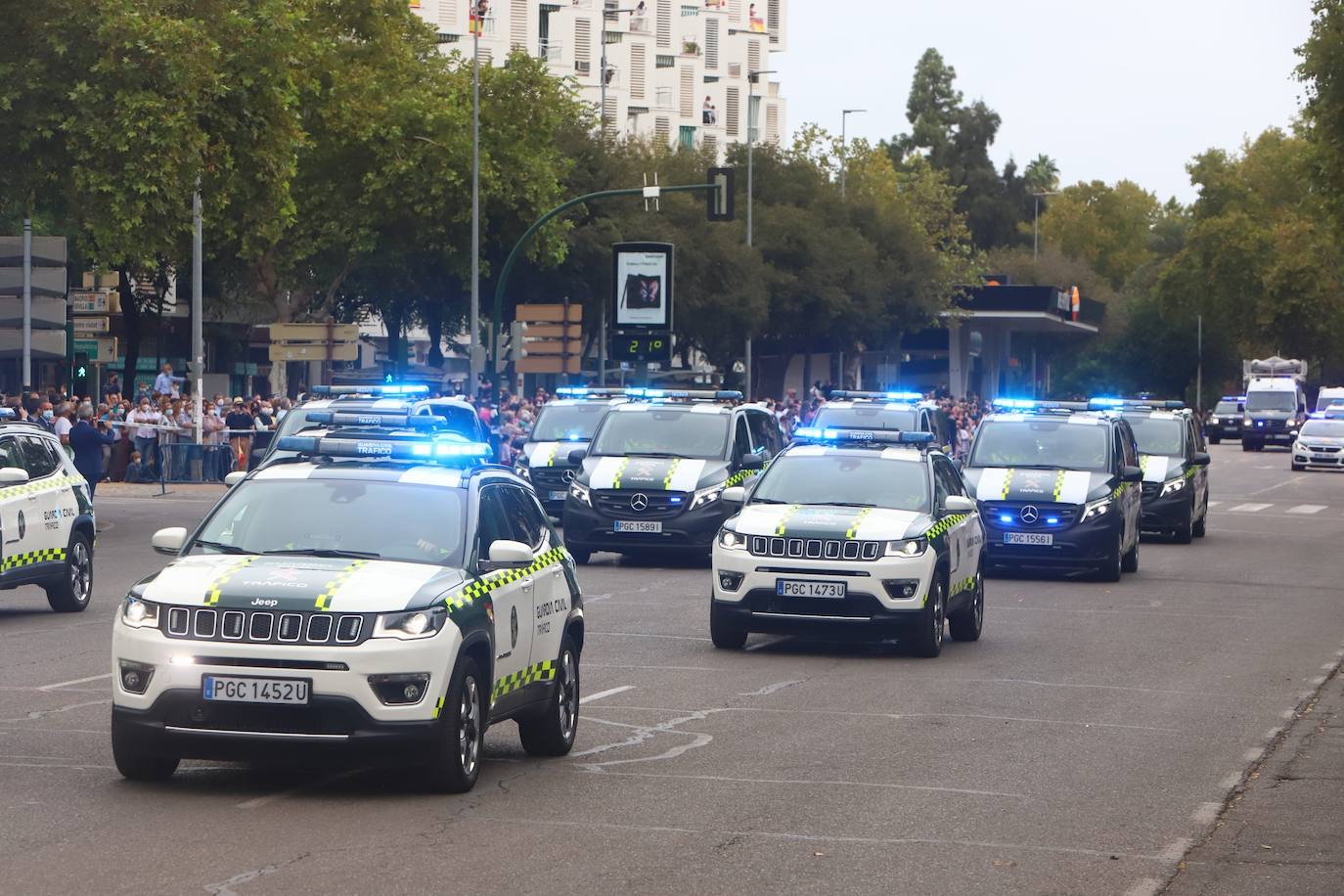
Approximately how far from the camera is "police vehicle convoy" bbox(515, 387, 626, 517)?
29516 millimetres

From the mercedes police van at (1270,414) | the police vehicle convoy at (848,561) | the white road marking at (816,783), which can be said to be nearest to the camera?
the white road marking at (816,783)

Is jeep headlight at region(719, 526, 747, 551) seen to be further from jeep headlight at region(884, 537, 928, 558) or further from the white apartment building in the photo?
the white apartment building

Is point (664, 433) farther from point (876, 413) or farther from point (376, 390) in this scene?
point (876, 413)

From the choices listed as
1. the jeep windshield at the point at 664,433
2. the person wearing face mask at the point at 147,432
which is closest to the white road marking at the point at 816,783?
the jeep windshield at the point at 664,433

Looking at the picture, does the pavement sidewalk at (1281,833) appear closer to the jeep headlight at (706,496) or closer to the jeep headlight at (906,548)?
the jeep headlight at (906,548)

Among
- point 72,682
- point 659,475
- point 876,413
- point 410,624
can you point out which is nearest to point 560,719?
point 410,624

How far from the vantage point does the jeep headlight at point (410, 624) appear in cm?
955

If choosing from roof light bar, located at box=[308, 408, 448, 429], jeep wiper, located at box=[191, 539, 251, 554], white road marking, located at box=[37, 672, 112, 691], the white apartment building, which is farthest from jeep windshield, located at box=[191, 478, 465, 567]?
the white apartment building

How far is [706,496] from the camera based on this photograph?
24922mm

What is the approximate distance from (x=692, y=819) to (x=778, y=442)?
59.5 ft

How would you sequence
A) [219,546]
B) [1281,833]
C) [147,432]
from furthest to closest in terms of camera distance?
[147,432]
[219,546]
[1281,833]

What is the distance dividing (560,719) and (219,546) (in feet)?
6.52

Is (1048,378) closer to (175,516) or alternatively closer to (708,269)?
(708,269)

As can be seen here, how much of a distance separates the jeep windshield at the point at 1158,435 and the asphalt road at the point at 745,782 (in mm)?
11446
